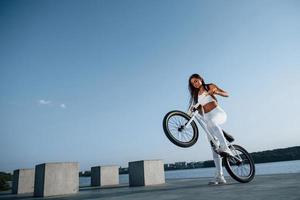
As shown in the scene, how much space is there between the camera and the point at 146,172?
14.3 m

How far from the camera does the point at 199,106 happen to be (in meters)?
8.23

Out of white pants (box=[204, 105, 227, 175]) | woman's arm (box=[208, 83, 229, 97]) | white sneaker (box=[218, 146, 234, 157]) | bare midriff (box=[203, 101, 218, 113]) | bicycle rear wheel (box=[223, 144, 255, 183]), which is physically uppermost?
woman's arm (box=[208, 83, 229, 97])

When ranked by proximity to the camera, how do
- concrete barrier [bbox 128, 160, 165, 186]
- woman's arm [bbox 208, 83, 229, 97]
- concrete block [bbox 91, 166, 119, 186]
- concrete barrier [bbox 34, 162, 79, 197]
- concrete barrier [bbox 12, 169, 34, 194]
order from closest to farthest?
woman's arm [bbox 208, 83, 229, 97]
concrete barrier [bbox 34, 162, 79, 197]
concrete barrier [bbox 128, 160, 165, 186]
concrete barrier [bbox 12, 169, 34, 194]
concrete block [bbox 91, 166, 119, 186]

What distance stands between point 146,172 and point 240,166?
6.82 metres

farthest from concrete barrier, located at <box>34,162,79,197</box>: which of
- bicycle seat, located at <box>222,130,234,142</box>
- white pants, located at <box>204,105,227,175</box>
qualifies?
bicycle seat, located at <box>222,130,234,142</box>

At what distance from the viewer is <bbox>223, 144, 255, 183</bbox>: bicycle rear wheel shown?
8102 millimetres

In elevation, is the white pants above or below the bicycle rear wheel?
above

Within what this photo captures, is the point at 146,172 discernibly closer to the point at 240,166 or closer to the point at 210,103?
the point at 240,166

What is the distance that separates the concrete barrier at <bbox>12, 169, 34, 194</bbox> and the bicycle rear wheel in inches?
511

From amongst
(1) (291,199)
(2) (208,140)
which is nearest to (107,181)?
(2) (208,140)

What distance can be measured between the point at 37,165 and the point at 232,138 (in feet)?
29.6

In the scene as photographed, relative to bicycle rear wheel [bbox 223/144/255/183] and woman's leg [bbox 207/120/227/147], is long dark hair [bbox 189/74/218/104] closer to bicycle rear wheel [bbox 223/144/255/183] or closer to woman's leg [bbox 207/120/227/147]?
woman's leg [bbox 207/120/227/147]

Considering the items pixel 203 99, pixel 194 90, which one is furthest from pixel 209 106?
pixel 194 90

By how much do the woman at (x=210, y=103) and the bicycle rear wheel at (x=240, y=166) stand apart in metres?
0.44
